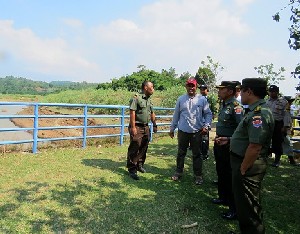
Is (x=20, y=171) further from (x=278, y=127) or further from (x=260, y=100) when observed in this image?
(x=278, y=127)

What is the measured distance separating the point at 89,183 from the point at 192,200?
164 cm

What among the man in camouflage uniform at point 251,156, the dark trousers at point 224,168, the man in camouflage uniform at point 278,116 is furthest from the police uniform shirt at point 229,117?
the man in camouflage uniform at point 278,116

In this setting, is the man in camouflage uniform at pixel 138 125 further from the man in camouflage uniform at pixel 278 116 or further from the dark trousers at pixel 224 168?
the man in camouflage uniform at pixel 278 116

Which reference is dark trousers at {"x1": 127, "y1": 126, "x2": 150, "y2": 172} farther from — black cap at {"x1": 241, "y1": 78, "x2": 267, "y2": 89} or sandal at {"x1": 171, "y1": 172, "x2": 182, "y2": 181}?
black cap at {"x1": 241, "y1": 78, "x2": 267, "y2": 89}

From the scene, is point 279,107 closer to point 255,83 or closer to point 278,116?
point 278,116

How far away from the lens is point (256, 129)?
2.84 metres

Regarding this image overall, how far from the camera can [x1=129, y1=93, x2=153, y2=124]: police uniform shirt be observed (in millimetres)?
5348

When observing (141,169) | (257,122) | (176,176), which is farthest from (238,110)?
(141,169)

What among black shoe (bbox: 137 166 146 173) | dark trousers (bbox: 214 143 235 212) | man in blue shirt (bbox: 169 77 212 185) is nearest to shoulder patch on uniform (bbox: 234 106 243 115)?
dark trousers (bbox: 214 143 235 212)

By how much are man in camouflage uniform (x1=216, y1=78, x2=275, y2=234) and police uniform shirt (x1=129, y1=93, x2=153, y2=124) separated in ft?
8.27

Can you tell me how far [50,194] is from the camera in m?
4.28

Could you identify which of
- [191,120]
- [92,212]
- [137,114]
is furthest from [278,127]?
[92,212]

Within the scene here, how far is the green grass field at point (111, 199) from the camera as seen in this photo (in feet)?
11.6

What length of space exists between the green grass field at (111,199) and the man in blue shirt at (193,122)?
1.52ft
